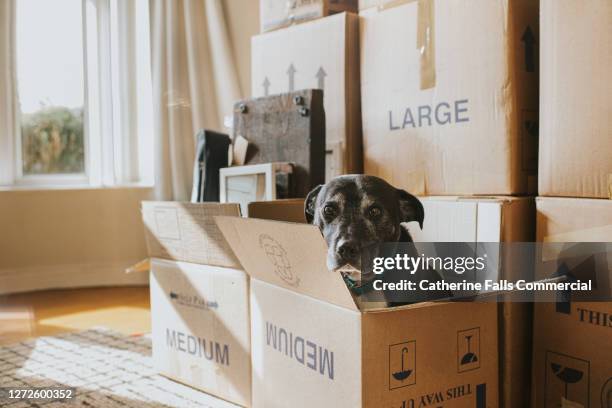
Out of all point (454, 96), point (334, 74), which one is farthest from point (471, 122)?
point (334, 74)

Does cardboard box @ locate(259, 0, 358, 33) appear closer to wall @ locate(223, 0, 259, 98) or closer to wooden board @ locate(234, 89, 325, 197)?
wooden board @ locate(234, 89, 325, 197)

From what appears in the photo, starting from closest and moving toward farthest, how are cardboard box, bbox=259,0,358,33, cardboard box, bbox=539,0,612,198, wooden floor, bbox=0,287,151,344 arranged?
cardboard box, bbox=539,0,612,198
cardboard box, bbox=259,0,358,33
wooden floor, bbox=0,287,151,344

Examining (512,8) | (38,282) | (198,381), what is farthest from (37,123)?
(512,8)

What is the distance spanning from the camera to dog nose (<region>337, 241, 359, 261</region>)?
1.17 meters

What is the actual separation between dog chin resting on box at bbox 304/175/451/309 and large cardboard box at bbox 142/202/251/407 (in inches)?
11.9

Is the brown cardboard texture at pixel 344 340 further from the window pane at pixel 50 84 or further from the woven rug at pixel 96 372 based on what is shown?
the window pane at pixel 50 84

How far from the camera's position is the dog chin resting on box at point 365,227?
120 cm

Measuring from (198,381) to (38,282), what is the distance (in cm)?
216

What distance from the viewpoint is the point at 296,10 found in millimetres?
2129

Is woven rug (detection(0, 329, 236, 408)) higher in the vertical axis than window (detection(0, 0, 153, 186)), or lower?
lower

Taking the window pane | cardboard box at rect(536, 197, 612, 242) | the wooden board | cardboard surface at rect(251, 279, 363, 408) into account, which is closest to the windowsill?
the window pane

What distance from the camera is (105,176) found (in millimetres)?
3695

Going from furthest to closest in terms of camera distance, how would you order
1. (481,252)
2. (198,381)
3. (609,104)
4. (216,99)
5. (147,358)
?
(216,99) < (147,358) < (198,381) < (481,252) < (609,104)

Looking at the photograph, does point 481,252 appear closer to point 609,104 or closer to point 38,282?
point 609,104
